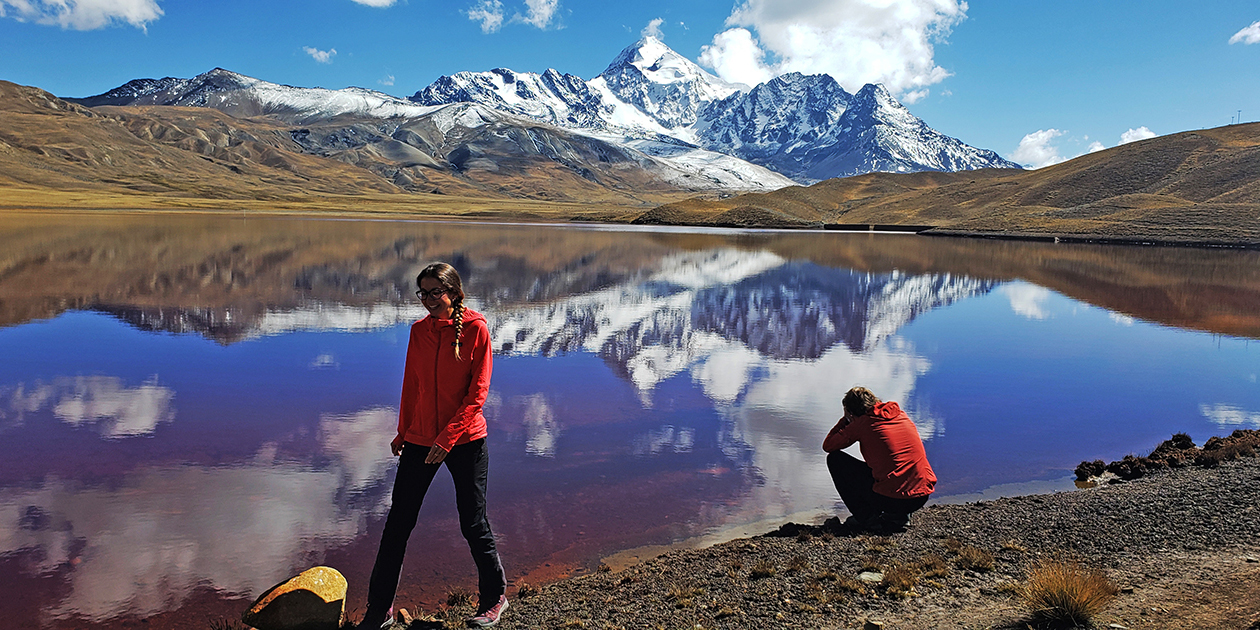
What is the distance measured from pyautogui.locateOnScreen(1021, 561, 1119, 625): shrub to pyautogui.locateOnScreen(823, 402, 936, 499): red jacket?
192cm

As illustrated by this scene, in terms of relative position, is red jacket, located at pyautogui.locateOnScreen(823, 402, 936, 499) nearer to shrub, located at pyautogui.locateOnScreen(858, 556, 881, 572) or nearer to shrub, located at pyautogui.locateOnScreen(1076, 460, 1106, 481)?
shrub, located at pyautogui.locateOnScreen(858, 556, 881, 572)

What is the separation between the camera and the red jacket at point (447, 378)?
542 centimetres

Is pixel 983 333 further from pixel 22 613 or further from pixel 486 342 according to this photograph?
pixel 22 613

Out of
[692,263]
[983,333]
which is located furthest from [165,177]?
[983,333]

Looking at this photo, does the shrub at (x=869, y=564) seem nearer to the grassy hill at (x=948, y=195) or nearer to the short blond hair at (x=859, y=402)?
the short blond hair at (x=859, y=402)

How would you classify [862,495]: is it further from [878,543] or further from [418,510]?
[418,510]

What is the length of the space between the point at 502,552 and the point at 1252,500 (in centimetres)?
782

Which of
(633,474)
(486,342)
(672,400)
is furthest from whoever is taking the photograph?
(672,400)

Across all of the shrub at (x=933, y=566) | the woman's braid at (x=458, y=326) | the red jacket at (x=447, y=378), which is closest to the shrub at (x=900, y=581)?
the shrub at (x=933, y=566)

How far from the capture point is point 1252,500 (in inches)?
318

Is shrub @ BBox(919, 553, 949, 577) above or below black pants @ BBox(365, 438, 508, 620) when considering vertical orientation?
below

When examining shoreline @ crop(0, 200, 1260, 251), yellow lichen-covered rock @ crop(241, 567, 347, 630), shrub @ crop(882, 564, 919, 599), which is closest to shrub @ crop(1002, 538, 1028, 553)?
shrub @ crop(882, 564, 919, 599)

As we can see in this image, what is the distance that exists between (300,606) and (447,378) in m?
2.06

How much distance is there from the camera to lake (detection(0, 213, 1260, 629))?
24.2 feet
